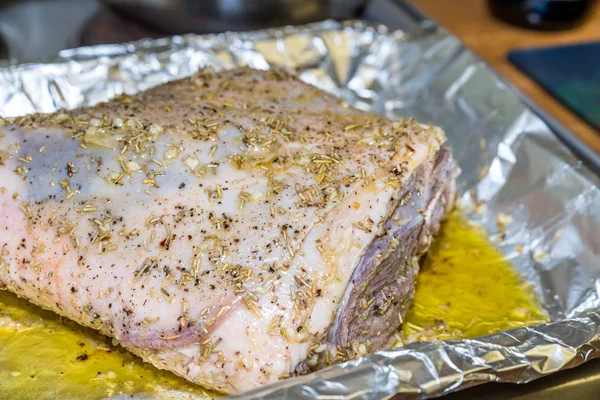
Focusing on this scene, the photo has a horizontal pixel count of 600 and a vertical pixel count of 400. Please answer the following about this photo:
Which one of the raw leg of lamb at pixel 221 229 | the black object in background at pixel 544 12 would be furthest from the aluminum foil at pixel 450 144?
the black object in background at pixel 544 12

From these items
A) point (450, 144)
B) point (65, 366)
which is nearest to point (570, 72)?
point (450, 144)

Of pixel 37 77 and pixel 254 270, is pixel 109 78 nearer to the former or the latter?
pixel 37 77

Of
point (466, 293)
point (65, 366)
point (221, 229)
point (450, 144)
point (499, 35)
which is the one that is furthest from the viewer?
point (499, 35)

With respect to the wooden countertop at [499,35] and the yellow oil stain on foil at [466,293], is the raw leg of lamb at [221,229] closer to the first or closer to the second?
the yellow oil stain on foil at [466,293]

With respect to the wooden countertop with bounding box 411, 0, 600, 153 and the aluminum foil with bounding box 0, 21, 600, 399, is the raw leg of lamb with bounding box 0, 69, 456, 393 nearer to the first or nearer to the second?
the aluminum foil with bounding box 0, 21, 600, 399

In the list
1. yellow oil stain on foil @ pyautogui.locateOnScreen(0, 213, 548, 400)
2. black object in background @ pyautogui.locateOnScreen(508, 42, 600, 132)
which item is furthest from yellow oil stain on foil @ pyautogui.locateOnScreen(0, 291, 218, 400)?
black object in background @ pyautogui.locateOnScreen(508, 42, 600, 132)

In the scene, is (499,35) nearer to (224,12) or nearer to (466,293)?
(224,12)
